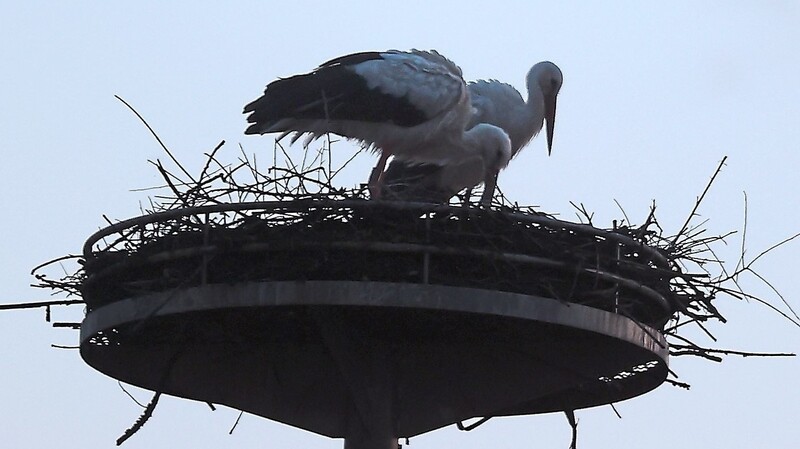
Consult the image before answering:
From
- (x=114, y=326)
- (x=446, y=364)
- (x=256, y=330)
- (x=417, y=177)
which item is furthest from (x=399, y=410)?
(x=417, y=177)

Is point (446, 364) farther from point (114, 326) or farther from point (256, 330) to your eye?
point (114, 326)

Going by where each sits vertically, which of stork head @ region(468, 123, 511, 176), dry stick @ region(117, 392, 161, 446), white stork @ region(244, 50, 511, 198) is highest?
white stork @ region(244, 50, 511, 198)

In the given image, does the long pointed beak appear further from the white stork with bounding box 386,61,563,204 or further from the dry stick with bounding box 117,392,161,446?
the dry stick with bounding box 117,392,161,446

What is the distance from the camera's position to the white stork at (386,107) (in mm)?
12891

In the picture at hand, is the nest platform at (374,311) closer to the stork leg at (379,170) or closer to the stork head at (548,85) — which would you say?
the stork leg at (379,170)

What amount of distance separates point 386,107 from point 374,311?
2.79 m

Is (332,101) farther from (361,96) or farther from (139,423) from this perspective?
(139,423)

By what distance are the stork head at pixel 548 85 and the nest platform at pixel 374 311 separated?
362 centimetres

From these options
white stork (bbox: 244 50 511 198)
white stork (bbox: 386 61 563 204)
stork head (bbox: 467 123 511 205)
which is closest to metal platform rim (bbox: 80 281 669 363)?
white stork (bbox: 244 50 511 198)

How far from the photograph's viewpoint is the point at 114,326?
1090 cm

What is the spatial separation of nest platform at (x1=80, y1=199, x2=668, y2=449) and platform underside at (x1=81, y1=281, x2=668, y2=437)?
1 centimetres

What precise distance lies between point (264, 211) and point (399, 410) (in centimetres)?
217

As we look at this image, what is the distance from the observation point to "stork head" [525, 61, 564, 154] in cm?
1545

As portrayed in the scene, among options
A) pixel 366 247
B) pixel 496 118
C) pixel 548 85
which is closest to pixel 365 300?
pixel 366 247
